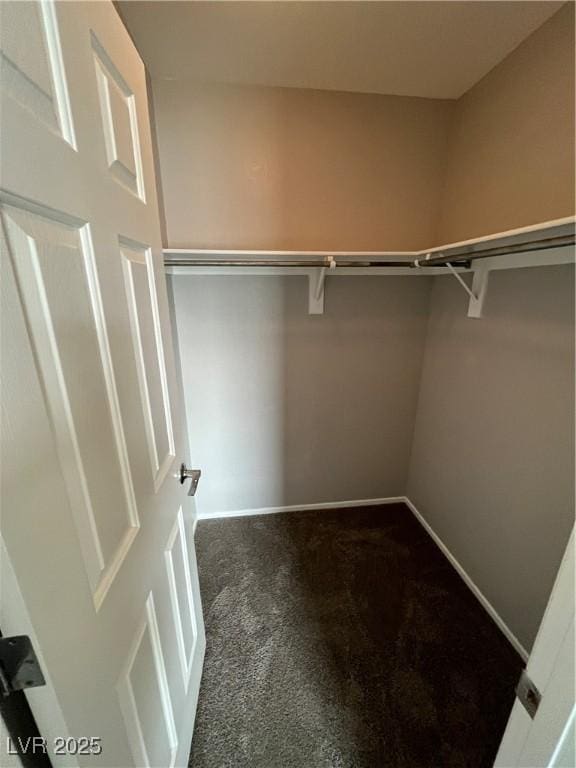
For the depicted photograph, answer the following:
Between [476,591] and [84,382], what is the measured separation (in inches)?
79.7

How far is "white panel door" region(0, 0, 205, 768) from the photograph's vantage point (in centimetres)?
36

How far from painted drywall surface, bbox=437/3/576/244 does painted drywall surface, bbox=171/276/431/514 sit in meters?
0.51

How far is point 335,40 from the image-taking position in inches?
48.5

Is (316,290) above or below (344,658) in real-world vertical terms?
above

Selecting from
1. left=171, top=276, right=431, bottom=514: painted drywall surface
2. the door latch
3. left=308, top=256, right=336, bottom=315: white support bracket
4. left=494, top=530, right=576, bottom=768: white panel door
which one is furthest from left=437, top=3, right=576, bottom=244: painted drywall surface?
the door latch

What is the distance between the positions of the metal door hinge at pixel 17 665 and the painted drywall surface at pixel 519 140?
5.75 ft

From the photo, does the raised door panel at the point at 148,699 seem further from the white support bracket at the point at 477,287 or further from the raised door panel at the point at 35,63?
the white support bracket at the point at 477,287

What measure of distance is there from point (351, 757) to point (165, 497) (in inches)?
43.7

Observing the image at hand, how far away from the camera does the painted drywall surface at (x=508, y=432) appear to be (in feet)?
3.92

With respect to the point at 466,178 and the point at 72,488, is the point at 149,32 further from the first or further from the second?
the point at 72,488

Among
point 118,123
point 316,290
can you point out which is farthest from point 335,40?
point 118,123

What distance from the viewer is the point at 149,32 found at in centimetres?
120

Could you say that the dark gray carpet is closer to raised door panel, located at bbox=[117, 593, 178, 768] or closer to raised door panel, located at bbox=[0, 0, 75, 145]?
raised door panel, located at bbox=[117, 593, 178, 768]

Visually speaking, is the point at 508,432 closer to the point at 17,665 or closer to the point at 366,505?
the point at 366,505
